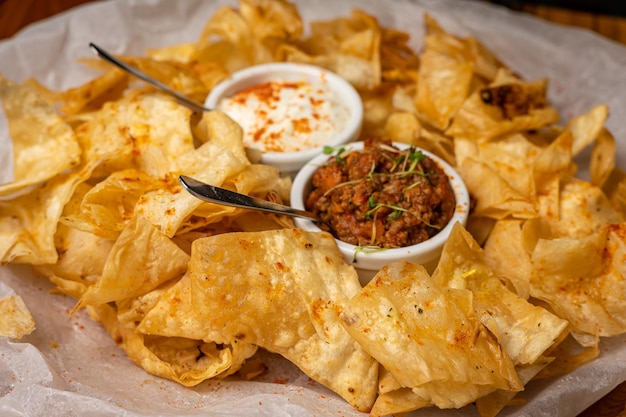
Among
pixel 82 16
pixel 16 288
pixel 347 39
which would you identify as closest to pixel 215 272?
pixel 16 288

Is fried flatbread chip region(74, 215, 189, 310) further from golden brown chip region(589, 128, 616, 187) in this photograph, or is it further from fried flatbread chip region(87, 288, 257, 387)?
golden brown chip region(589, 128, 616, 187)

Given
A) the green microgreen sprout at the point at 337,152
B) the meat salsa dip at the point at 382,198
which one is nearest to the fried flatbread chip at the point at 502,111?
the meat salsa dip at the point at 382,198

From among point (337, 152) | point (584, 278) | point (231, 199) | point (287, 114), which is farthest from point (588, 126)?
point (231, 199)

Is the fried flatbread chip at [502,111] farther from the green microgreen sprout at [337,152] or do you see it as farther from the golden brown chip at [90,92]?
the golden brown chip at [90,92]

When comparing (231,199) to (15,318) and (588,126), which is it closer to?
(15,318)

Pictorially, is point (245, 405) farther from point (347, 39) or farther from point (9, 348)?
point (347, 39)
